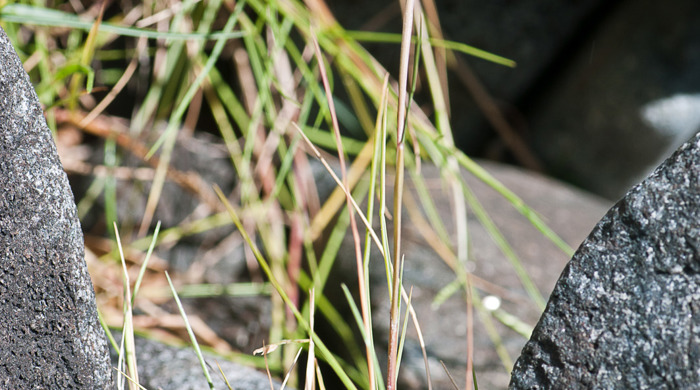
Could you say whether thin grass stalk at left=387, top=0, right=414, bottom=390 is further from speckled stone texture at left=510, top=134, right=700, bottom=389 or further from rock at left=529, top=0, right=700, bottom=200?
rock at left=529, top=0, right=700, bottom=200

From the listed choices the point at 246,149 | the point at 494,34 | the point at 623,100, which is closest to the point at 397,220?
the point at 246,149

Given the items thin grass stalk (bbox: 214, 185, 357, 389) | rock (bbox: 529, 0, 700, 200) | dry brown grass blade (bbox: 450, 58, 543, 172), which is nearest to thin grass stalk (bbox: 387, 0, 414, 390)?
thin grass stalk (bbox: 214, 185, 357, 389)

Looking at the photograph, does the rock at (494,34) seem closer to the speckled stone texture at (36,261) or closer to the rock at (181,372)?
the rock at (181,372)

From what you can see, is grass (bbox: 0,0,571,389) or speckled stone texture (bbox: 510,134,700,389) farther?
grass (bbox: 0,0,571,389)

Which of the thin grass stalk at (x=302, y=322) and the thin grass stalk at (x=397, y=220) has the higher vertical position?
the thin grass stalk at (x=397, y=220)

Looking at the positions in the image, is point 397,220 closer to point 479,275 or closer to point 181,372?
point 181,372

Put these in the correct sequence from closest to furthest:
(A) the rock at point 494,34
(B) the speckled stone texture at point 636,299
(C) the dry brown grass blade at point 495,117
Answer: (B) the speckled stone texture at point 636,299 < (A) the rock at point 494,34 < (C) the dry brown grass blade at point 495,117

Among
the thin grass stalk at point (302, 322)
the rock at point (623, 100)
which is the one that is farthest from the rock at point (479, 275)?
the thin grass stalk at point (302, 322)
